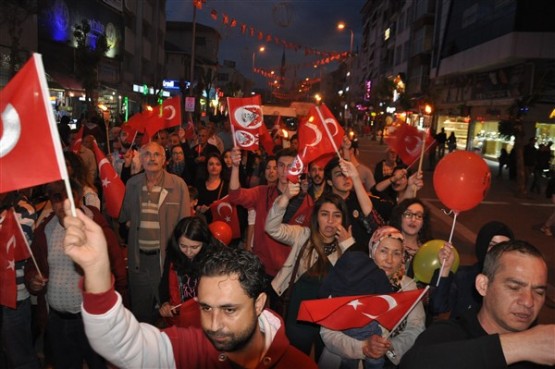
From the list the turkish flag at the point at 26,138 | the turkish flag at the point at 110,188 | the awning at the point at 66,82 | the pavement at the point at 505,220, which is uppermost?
the awning at the point at 66,82

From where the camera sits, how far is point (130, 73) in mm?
47719

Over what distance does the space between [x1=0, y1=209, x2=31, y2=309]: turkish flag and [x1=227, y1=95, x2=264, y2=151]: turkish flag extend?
3331 mm

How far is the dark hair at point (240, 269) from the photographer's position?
221cm

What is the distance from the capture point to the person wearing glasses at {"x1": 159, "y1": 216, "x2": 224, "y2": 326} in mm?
4145

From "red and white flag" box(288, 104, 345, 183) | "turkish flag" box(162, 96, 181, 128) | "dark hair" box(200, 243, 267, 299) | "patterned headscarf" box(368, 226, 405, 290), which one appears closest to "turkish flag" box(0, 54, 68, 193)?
"dark hair" box(200, 243, 267, 299)

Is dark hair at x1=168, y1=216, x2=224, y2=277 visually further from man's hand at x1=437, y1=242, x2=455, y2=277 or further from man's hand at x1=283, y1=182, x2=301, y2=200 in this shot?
man's hand at x1=437, y1=242, x2=455, y2=277

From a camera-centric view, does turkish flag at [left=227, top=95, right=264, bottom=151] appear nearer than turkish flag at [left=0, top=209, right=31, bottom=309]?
No

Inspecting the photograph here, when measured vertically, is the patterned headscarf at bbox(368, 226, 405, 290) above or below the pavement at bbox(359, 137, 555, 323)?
above

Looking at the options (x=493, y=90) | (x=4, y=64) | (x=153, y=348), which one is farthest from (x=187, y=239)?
(x=493, y=90)

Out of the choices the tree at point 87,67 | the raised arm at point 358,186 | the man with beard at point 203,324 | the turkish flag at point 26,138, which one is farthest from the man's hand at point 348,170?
the tree at point 87,67

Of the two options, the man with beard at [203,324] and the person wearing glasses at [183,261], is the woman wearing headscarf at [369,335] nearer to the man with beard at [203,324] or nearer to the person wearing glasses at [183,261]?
the man with beard at [203,324]

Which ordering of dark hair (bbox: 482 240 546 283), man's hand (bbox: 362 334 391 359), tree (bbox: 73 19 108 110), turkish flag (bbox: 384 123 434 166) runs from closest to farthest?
dark hair (bbox: 482 240 546 283), man's hand (bbox: 362 334 391 359), turkish flag (bbox: 384 123 434 166), tree (bbox: 73 19 108 110)

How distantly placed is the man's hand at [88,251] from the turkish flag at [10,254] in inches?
92.8

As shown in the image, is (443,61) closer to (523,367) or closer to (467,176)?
(467,176)
